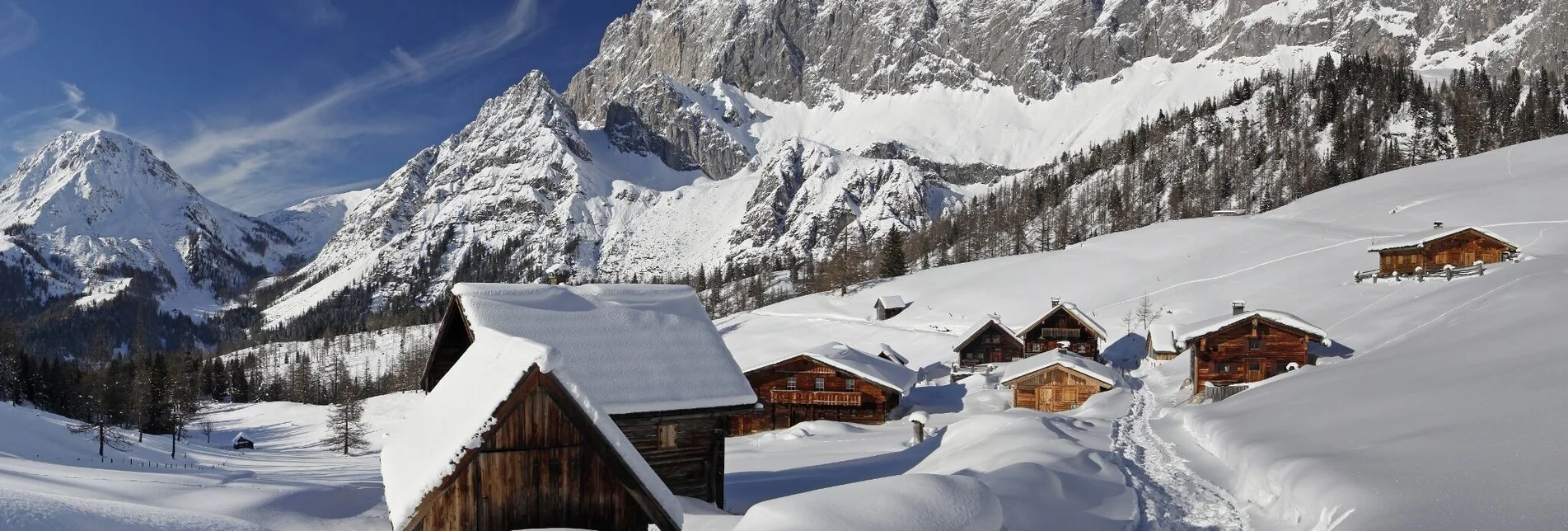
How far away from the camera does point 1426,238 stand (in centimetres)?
6053

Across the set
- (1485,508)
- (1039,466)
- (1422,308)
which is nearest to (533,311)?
(1039,466)

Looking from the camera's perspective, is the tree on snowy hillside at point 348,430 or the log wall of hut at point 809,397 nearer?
the log wall of hut at point 809,397

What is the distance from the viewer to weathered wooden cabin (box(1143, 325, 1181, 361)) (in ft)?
202

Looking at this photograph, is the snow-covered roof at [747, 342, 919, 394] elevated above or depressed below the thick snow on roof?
below

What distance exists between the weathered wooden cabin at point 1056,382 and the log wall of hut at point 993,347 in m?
18.5

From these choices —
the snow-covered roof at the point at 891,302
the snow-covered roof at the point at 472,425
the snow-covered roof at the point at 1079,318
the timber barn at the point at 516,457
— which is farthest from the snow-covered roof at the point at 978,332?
the snow-covered roof at the point at 472,425

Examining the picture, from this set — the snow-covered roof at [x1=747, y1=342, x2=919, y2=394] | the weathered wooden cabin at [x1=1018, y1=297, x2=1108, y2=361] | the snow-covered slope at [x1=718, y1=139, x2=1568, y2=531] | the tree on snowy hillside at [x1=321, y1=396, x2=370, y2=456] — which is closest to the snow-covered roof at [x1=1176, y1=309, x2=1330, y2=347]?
the snow-covered slope at [x1=718, y1=139, x2=1568, y2=531]

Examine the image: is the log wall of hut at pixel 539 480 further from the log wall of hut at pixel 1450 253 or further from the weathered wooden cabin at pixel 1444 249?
the log wall of hut at pixel 1450 253

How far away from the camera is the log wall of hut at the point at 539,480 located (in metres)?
10.4

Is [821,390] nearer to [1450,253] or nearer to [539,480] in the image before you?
[539,480]

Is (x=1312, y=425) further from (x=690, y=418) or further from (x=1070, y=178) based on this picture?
(x=1070, y=178)

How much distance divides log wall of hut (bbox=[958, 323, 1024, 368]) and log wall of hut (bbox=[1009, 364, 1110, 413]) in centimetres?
1874

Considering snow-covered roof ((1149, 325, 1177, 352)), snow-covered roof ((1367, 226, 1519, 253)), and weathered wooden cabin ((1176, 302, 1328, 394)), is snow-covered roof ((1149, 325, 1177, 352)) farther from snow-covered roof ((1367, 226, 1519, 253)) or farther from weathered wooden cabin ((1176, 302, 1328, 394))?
snow-covered roof ((1367, 226, 1519, 253))

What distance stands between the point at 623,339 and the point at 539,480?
9.87 m
